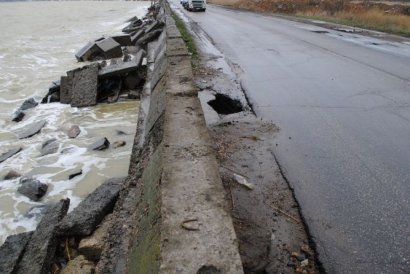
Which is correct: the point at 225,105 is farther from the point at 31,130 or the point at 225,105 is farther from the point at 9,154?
the point at 31,130

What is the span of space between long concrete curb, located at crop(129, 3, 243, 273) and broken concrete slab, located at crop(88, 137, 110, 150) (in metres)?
3.31

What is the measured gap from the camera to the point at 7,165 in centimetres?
714

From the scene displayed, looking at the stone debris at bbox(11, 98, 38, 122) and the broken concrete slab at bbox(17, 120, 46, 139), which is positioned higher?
the stone debris at bbox(11, 98, 38, 122)

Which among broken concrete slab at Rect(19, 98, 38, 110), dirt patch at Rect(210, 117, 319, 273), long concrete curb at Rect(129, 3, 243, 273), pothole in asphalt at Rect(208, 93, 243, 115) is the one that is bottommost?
broken concrete slab at Rect(19, 98, 38, 110)

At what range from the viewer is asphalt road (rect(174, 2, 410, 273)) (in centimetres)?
326

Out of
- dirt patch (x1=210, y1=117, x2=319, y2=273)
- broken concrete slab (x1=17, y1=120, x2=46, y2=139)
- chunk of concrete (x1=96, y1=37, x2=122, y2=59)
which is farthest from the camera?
chunk of concrete (x1=96, y1=37, x2=122, y2=59)

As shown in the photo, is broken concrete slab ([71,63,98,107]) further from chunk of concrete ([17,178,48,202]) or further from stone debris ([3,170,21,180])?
chunk of concrete ([17,178,48,202])

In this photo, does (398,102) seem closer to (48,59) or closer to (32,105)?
(32,105)

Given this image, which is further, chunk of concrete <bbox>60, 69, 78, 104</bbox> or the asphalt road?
chunk of concrete <bbox>60, 69, 78, 104</bbox>

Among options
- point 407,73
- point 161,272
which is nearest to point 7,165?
point 161,272

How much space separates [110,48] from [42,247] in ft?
43.6

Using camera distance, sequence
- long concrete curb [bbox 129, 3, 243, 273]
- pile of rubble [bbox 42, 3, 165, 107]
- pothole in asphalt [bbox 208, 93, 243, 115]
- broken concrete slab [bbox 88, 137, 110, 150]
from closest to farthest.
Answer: long concrete curb [bbox 129, 3, 243, 273]
pothole in asphalt [bbox 208, 93, 243, 115]
broken concrete slab [bbox 88, 137, 110, 150]
pile of rubble [bbox 42, 3, 165, 107]

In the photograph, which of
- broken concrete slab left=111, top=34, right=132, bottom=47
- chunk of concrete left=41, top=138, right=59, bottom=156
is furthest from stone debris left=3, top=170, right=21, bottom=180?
broken concrete slab left=111, top=34, right=132, bottom=47

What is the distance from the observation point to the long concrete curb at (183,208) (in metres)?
2.21
